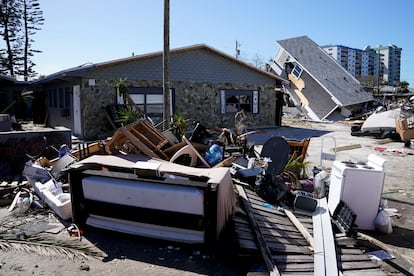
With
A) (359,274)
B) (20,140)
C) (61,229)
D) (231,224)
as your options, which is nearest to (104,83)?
(20,140)

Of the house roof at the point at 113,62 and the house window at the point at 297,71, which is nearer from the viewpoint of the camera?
the house roof at the point at 113,62

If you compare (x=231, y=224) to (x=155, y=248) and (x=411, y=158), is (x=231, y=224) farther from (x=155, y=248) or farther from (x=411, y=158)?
(x=411, y=158)

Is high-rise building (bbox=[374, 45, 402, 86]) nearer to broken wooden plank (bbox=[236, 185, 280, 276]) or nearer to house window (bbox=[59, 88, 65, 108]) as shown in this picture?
house window (bbox=[59, 88, 65, 108])

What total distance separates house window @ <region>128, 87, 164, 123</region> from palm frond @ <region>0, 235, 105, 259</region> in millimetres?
10109

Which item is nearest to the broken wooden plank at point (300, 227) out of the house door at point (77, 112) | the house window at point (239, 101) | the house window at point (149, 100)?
the house window at point (149, 100)

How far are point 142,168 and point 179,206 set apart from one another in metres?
0.61

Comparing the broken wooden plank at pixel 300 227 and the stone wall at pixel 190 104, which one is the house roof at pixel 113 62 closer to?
the stone wall at pixel 190 104

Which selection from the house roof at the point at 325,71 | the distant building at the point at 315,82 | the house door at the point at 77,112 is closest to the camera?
the house door at the point at 77,112

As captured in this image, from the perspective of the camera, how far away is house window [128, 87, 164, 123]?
1399 centimetres

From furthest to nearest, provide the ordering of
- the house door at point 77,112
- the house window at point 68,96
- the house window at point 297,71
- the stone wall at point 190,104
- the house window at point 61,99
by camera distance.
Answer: the house window at point 297,71 < the house window at point 61,99 < the house window at point 68,96 < the house door at point 77,112 < the stone wall at point 190,104

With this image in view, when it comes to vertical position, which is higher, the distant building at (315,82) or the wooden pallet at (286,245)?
the distant building at (315,82)

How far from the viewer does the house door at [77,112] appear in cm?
1321

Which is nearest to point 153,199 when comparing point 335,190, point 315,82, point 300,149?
point 335,190

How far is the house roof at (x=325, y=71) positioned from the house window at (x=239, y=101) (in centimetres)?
872
